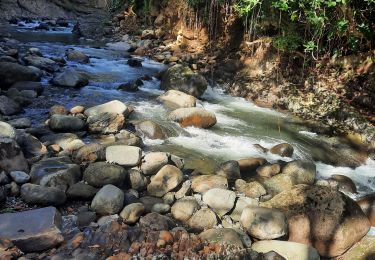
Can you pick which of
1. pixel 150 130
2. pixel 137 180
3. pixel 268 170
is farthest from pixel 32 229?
pixel 268 170

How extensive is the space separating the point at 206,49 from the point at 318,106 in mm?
3975

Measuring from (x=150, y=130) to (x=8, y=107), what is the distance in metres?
2.14

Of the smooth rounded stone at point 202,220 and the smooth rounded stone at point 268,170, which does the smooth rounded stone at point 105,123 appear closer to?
the smooth rounded stone at point 268,170

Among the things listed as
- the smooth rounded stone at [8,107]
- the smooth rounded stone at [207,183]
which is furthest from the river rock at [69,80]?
the smooth rounded stone at [207,183]

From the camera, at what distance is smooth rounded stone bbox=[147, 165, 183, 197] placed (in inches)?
168

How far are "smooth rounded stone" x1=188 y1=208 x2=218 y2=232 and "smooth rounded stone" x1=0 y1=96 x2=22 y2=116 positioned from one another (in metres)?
3.50

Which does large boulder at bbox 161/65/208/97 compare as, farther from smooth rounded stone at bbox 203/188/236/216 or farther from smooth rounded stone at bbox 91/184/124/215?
smooth rounded stone at bbox 91/184/124/215

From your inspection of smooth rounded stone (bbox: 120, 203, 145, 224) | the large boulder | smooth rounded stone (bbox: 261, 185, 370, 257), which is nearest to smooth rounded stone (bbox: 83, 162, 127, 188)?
smooth rounded stone (bbox: 120, 203, 145, 224)

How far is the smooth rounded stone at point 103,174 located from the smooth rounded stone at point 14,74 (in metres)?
3.66

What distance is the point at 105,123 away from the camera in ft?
18.6

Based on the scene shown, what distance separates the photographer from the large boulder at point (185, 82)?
25.9ft

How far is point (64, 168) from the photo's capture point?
4227 millimetres

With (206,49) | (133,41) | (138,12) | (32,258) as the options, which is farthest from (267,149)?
(138,12)

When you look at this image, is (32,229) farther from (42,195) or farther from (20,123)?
(20,123)
